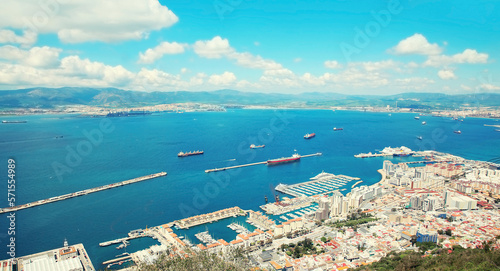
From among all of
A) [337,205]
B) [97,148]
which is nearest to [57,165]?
[97,148]

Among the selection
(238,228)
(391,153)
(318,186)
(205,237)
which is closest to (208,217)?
(238,228)

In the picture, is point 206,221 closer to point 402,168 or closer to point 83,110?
point 402,168

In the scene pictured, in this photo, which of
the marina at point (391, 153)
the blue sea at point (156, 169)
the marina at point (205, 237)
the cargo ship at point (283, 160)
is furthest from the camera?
the marina at point (391, 153)

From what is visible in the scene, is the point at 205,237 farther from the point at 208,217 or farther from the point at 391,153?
the point at 391,153

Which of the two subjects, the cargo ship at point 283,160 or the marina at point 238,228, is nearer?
the marina at point 238,228

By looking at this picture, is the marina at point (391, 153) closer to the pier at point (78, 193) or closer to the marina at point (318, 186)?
the marina at point (318, 186)

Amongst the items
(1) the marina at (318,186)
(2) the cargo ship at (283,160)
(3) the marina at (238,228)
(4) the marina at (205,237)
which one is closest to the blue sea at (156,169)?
(3) the marina at (238,228)

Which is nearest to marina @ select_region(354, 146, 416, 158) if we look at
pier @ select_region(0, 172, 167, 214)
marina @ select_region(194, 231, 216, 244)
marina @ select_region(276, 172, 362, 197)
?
marina @ select_region(276, 172, 362, 197)

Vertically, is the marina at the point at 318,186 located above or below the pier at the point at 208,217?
above
